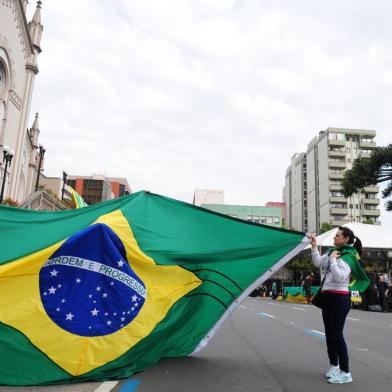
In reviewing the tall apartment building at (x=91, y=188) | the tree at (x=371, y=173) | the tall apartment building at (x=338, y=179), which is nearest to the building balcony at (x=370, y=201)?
the tall apartment building at (x=338, y=179)

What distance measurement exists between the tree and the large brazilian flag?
868 inches

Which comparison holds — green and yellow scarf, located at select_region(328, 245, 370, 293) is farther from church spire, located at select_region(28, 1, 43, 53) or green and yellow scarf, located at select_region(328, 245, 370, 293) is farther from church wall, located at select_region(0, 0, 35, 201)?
church spire, located at select_region(28, 1, 43, 53)

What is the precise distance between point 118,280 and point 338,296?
2669mm

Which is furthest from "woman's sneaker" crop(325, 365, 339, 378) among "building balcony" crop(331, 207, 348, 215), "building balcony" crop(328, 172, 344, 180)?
"building balcony" crop(328, 172, 344, 180)

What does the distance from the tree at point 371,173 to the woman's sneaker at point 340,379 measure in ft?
74.2

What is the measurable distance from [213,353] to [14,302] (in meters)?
3.60

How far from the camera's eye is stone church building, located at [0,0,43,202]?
108 ft

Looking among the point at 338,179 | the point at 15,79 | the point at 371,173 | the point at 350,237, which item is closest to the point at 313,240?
the point at 350,237

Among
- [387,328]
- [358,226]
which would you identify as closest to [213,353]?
[387,328]

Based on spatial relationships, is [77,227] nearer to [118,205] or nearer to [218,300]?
[118,205]

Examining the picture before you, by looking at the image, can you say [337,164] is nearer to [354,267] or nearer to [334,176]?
[334,176]

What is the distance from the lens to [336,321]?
19.0 ft

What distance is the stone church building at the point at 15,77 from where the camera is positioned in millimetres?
32781

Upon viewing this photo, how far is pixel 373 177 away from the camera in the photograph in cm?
2759
